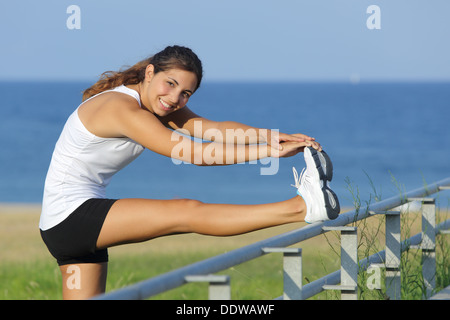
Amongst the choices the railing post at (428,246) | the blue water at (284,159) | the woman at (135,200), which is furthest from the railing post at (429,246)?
the blue water at (284,159)

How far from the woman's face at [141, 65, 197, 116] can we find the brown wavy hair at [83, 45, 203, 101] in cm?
3

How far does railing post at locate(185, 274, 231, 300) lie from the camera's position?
2215 mm

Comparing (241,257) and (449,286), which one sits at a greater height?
(241,257)

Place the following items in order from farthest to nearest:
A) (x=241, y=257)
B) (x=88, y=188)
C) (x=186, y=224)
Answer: (x=88, y=188) → (x=186, y=224) → (x=241, y=257)

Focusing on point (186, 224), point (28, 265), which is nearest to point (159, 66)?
point (186, 224)

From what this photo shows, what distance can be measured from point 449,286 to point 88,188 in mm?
2339

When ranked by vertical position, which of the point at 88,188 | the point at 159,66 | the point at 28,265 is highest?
the point at 159,66

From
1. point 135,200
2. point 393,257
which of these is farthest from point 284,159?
point 135,200

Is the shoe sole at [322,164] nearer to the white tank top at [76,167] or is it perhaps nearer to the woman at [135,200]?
the woman at [135,200]

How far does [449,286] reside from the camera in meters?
4.57

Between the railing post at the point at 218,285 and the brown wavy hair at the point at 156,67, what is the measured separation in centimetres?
165

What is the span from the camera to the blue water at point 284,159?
3203 cm
